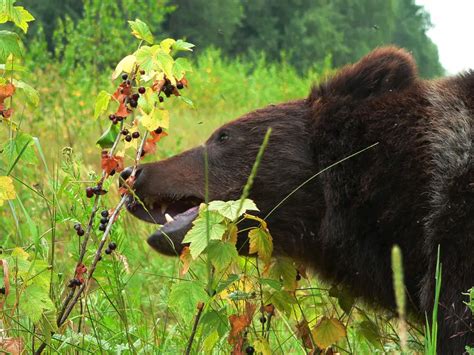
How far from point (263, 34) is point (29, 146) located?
45079 millimetres

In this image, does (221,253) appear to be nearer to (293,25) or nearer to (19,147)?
(19,147)

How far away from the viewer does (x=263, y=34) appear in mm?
46969

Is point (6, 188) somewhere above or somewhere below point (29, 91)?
below

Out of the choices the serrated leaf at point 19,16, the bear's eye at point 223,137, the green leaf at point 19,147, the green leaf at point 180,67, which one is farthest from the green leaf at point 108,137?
the bear's eye at point 223,137

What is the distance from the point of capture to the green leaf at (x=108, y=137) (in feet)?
9.17

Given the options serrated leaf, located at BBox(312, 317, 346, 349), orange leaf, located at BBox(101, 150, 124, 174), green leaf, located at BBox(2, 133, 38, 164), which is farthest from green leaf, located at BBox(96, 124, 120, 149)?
serrated leaf, located at BBox(312, 317, 346, 349)

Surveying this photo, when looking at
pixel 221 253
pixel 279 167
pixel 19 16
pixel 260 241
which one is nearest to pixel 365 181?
pixel 279 167

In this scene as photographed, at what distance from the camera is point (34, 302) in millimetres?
2334

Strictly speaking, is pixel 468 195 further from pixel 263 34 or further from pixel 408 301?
pixel 263 34

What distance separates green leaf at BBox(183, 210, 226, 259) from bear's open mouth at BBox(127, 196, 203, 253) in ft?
2.61

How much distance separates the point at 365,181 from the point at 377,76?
21.7 inches

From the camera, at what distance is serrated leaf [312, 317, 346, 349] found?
2996 mm

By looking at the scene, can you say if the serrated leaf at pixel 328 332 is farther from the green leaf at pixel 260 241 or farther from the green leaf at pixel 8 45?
the green leaf at pixel 8 45

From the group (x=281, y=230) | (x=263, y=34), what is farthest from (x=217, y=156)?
(x=263, y=34)
